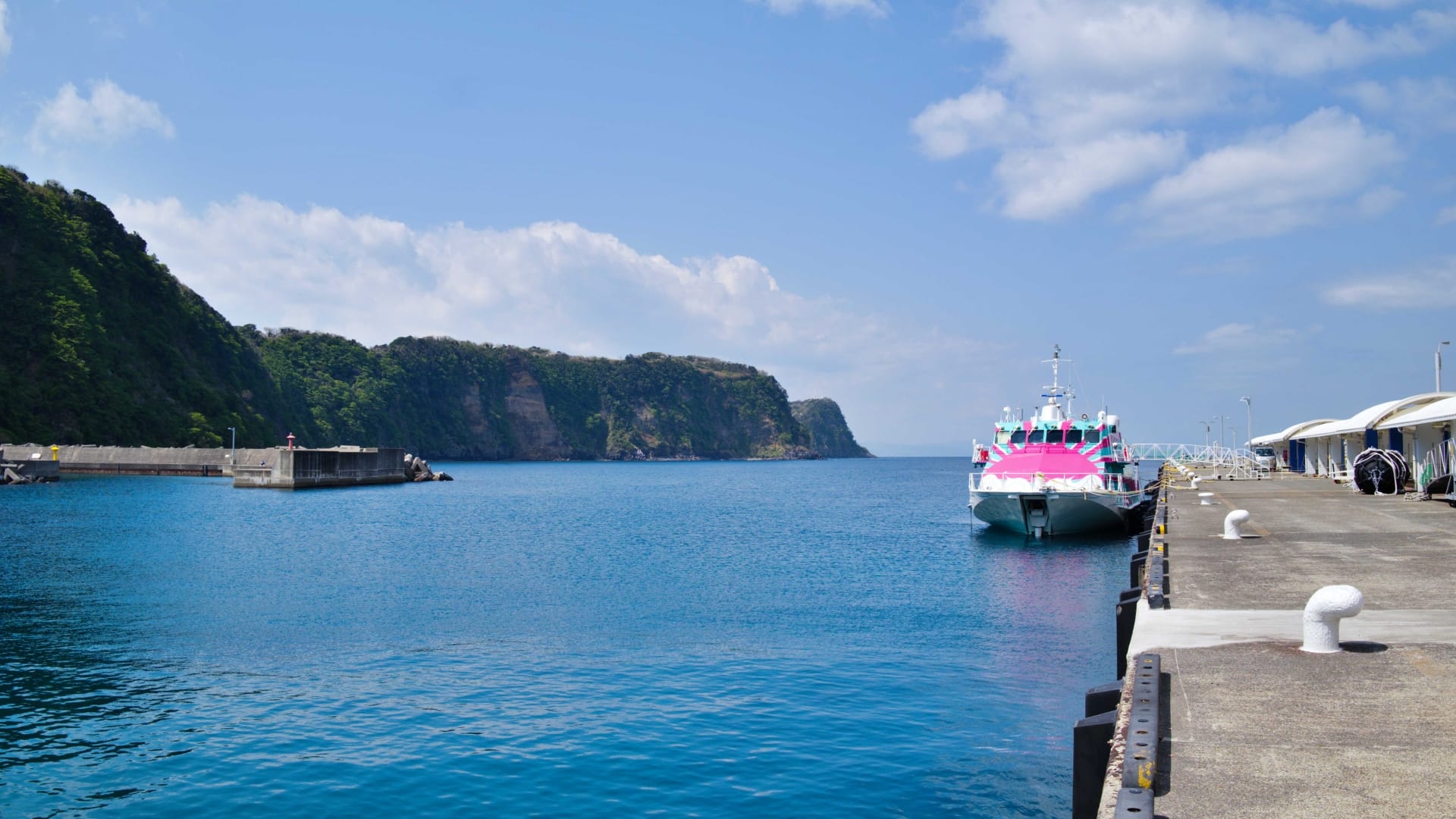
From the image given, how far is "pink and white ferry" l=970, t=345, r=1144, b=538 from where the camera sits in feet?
151

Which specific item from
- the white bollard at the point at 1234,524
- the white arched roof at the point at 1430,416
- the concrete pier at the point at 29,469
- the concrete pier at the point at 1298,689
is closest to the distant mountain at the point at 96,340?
the concrete pier at the point at 29,469

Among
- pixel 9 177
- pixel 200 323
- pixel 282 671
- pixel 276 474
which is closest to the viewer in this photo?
pixel 282 671

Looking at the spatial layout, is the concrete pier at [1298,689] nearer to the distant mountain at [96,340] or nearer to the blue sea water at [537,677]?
the blue sea water at [537,677]

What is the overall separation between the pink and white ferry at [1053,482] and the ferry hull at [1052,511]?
0.11ft

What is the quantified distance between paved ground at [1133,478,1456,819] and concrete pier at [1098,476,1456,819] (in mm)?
19

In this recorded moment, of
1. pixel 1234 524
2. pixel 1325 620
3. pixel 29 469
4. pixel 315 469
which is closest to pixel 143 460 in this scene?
pixel 29 469

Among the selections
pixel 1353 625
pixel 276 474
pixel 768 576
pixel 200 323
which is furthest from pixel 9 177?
pixel 1353 625

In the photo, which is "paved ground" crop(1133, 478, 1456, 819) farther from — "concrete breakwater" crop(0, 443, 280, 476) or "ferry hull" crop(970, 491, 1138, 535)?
"concrete breakwater" crop(0, 443, 280, 476)

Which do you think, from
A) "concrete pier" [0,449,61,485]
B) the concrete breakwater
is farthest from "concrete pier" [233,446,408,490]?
"concrete pier" [0,449,61,485]

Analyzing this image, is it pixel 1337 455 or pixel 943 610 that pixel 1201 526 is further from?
pixel 1337 455

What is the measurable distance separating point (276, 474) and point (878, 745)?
8503 centimetres

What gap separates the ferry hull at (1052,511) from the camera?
150ft

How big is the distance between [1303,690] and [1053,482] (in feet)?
125

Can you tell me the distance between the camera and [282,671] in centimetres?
1920
